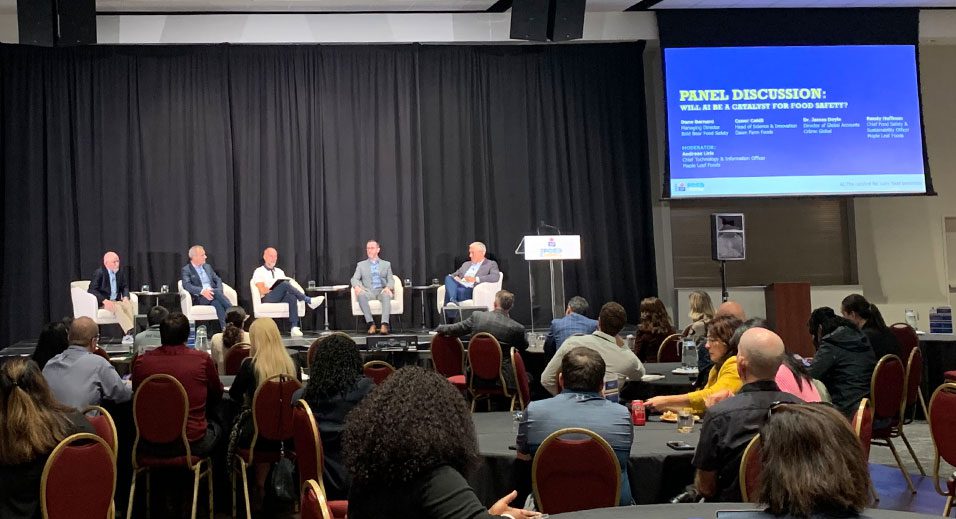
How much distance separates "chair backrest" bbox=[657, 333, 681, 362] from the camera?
23.4 ft

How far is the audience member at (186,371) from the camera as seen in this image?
5.03 m

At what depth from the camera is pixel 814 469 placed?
1988mm

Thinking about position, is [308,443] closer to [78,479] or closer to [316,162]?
[78,479]

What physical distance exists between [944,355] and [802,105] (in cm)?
398

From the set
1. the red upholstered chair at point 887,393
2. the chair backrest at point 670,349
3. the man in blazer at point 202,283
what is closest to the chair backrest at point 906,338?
the chair backrest at point 670,349

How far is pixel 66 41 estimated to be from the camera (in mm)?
9484

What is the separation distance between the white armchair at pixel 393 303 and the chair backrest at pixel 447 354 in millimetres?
3295

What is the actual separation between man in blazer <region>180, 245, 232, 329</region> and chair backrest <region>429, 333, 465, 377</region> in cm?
386

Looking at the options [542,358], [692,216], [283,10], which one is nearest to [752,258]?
[692,216]

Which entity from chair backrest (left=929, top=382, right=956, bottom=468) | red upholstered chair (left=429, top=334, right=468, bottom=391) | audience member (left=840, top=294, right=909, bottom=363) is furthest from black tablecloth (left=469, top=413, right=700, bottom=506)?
red upholstered chair (left=429, top=334, right=468, bottom=391)

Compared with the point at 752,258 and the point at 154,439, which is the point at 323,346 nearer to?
the point at 154,439

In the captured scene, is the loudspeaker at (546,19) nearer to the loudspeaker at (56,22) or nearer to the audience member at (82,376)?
the loudspeaker at (56,22)

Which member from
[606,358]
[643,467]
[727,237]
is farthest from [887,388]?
[727,237]

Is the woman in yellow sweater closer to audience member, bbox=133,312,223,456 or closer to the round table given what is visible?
the round table
